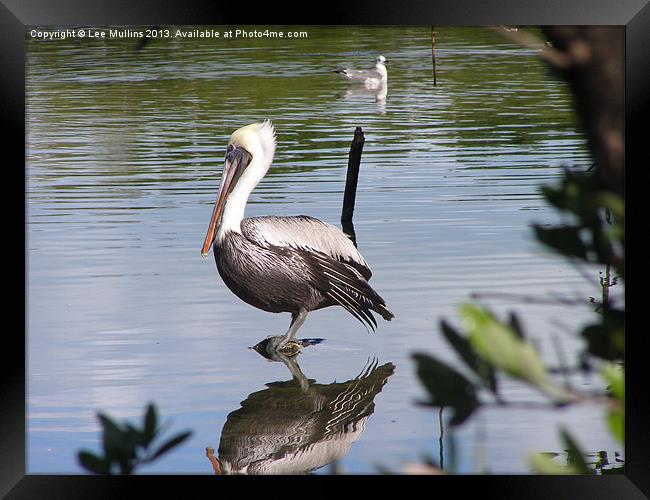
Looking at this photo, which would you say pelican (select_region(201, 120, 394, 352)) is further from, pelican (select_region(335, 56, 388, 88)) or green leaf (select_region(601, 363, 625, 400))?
green leaf (select_region(601, 363, 625, 400))

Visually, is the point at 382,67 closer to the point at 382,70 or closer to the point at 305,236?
the point at 382,70

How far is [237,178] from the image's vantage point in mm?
5070

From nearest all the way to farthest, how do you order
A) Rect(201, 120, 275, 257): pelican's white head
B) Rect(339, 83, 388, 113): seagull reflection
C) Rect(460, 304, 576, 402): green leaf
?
Rect(460, 304, 576, 402): green leaf → Rect(339, 83, 388, 113): seagull reflection → Rect(201, 120, 275, 257): pelican's white head

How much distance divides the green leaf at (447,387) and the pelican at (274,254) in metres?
3.15

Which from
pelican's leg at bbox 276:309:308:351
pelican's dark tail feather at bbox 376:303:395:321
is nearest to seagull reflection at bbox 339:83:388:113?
pelican's dark tail feather at bbox 376:303:395:321

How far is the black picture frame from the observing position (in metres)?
3.19

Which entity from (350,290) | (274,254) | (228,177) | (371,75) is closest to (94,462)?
(371,75)

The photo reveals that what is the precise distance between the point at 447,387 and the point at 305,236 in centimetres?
372

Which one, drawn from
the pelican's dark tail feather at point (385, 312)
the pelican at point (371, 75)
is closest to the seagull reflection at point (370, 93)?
the pelican at point (371, 75)

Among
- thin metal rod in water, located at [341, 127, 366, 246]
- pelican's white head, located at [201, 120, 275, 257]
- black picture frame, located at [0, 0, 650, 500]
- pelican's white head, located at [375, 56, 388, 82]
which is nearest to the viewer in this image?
black picture frame, located at [0, 0, 650, 500]

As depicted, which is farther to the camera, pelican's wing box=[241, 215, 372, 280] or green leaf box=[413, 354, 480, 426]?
pelican's wing box=[241, 215, 372, 280]

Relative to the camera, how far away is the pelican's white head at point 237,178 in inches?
181
